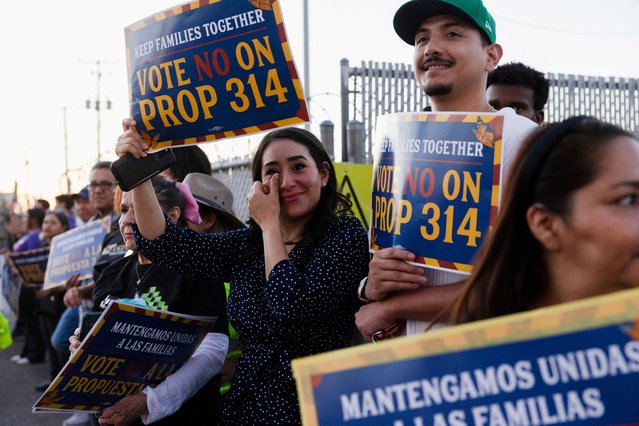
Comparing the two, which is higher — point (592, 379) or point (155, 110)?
point (155, 110)

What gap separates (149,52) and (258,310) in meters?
0.97

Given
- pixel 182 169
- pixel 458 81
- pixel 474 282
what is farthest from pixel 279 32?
pixel 182 169

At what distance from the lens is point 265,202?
225 centimetres

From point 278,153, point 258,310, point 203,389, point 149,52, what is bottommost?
point 203,389

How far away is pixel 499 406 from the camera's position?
1008 mm

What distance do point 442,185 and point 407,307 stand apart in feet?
1.11

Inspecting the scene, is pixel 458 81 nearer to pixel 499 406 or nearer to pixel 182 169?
pixel 499 406

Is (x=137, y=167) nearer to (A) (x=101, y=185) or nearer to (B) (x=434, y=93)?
(B) (x=434, y=93)

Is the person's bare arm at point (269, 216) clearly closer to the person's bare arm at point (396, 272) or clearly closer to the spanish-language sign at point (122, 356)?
the person's bare arm at point (396, 272)

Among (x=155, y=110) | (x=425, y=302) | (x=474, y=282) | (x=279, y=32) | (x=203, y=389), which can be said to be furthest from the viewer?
(x=203, y=389)

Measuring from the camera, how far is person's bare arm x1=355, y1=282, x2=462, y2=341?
184 centimetres

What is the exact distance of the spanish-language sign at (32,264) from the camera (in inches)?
268

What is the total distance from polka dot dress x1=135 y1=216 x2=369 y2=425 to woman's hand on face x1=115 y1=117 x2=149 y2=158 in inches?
20.3

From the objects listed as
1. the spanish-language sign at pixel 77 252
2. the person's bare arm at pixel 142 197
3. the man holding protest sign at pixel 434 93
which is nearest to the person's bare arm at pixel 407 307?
the man holding protest sign at pixel 434 93
